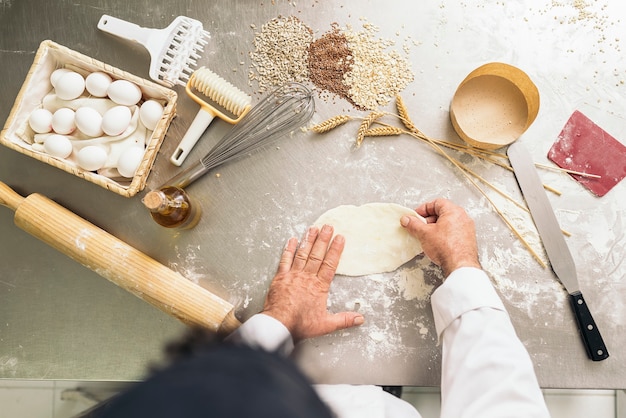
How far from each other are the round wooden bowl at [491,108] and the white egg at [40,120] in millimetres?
897

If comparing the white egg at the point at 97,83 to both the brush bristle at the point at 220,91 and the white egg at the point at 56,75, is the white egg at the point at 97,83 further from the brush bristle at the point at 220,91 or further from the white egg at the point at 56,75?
the brush bristle at the point at 220,91

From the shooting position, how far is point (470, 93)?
3.60 feet

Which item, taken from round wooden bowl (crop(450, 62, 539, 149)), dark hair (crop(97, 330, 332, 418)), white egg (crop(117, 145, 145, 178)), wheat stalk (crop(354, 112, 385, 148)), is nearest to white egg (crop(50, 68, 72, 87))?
white egg (crop(117, 145, 145, 178))

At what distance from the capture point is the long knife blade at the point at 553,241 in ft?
3.46

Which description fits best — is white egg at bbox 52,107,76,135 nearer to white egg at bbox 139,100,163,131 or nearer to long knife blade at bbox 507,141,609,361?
white egg at bbox 139,100,163,131

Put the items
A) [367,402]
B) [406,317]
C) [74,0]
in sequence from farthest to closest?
[74,0] < [406,317] < [367,402]

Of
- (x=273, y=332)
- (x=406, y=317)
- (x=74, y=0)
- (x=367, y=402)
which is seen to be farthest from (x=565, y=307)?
(x=74, y=0)

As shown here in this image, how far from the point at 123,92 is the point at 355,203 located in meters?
0.57

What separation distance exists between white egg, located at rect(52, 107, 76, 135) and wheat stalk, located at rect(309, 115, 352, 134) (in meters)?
0.53

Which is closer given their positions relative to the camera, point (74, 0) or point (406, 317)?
point (406, 317)

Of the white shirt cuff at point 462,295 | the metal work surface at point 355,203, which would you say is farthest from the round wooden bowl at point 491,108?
the white shirt cuff at point 462,295

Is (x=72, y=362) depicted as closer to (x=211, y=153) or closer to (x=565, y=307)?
(x=211, y=153)

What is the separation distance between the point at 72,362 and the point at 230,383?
2.58 ft

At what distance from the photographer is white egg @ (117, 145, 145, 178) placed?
101 cm
